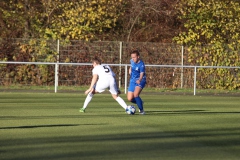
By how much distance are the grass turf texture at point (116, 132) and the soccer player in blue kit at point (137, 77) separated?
39 centimetres

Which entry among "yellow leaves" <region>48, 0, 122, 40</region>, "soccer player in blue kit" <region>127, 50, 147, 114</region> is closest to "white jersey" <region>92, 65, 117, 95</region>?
"soccer player in blue kit" <region>127, 50, 147, 114</region>

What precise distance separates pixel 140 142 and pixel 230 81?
22.9m

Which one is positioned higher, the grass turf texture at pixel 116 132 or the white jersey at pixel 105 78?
the white jersey at pixel 105 78

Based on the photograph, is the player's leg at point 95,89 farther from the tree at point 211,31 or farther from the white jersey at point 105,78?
the tree at point 211,31

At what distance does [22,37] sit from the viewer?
36.8 metres

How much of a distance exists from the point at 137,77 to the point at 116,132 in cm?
512

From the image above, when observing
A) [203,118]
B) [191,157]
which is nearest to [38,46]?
[203,118]

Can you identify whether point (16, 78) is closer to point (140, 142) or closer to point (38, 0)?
point (38, 0)

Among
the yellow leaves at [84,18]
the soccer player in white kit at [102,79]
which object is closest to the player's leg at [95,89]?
the soccer player in white kit at [102,79]

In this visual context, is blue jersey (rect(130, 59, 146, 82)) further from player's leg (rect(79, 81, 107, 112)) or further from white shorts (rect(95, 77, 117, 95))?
player's leg (rect(79, 81, 107, 112))

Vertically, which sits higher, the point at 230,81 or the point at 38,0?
the point at 38,0

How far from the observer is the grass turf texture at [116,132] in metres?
10.8

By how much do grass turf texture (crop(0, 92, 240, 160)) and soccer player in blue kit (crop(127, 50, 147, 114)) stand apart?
1.27 ft

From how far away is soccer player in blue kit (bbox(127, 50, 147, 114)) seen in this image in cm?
1850
